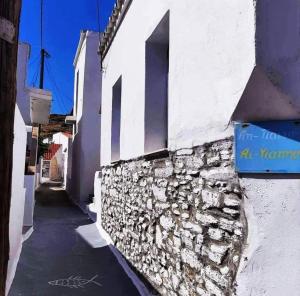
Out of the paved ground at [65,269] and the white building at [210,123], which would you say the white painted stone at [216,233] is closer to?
the white building at [210,123]

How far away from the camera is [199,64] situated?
3.43 metres

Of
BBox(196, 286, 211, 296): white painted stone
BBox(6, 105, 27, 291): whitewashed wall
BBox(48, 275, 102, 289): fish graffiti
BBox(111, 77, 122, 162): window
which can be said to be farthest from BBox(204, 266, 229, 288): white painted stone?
BBox(111, 77, 122, 162): window

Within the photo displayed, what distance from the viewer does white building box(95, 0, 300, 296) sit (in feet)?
8.48

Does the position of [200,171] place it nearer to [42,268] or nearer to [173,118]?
[173,118]

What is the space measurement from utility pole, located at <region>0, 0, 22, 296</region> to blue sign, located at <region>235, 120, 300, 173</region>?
4.96 ft

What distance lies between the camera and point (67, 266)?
6.03 metres

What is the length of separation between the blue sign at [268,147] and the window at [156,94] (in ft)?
8.04

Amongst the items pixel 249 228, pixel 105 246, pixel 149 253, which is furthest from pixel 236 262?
pixel 105 246

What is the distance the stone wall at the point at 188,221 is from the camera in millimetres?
2879

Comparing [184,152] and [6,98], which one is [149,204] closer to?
[184,152]

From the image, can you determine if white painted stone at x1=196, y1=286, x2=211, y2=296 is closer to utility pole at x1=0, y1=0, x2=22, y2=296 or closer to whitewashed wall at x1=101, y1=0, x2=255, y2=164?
whitewashed wall at x1=101, y1=0, x2=255, y2=164

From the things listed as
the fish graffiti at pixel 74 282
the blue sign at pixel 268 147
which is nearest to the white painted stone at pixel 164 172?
the blue sign at pixel 268 147

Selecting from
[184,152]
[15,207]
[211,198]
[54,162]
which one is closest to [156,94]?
[184,152]

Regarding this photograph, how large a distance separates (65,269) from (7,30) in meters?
4.46
